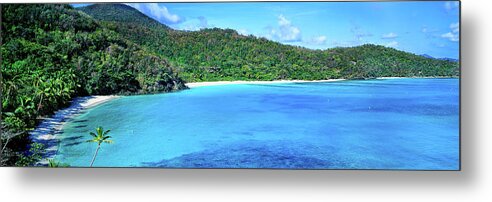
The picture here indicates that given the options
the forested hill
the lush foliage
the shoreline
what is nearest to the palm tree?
the shoreline

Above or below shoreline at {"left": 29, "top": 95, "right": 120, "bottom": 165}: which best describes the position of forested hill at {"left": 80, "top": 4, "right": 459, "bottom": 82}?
above

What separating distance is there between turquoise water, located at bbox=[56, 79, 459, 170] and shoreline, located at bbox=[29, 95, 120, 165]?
0.21 feet

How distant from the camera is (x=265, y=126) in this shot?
388cm

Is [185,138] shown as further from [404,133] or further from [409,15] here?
[409,15]

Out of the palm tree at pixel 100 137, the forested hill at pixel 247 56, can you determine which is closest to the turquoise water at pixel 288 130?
the palm tree at pixel 100 137

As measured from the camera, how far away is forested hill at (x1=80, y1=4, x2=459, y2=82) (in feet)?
12.8

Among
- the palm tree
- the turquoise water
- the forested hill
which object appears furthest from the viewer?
the forested hill

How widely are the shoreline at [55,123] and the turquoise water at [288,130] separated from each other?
2.5 inches

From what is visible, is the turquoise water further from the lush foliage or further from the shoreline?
the lush foliage

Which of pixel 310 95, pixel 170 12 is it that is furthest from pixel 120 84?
pixel 310 95

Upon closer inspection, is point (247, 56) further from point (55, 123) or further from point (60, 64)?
point (55, 123)

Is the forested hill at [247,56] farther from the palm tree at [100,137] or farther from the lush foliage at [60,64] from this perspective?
the palm tree at [100,137]

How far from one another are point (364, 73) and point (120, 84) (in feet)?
7.50

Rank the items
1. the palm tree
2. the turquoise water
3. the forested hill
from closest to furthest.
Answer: the turquoise water → the palm tree → the forested hill
